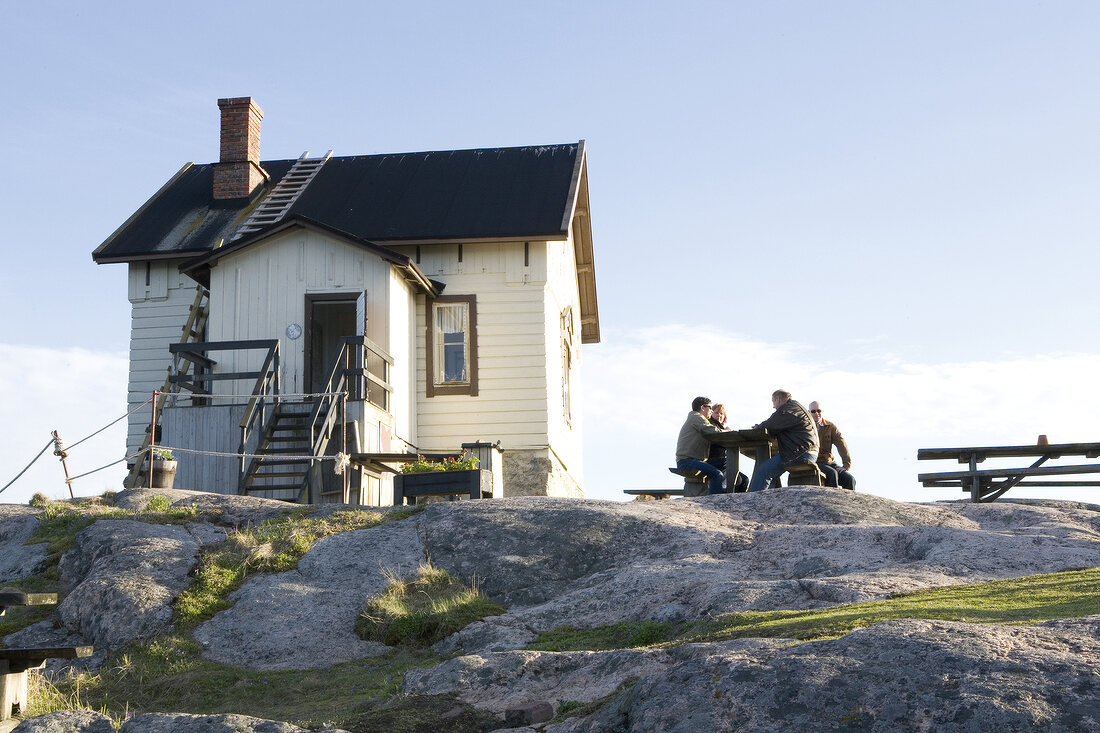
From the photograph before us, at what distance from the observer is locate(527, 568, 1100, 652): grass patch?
698cm

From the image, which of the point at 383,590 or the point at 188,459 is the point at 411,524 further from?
the point at 188,459

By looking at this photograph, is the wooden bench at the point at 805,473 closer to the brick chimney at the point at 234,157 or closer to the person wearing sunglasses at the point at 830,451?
the person wearing sunglasses at the point at 830,451

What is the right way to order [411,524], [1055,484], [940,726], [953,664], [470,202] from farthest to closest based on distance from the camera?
1. [470,202]
2. [1055,484]
3. [411,524]
4. [953,664]
5. [940,726]

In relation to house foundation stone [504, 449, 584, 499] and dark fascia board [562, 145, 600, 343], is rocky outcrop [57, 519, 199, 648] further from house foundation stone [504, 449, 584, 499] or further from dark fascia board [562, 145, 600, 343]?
dark fascia board [562, 145, 600, 343]

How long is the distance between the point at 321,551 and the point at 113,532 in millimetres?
2233

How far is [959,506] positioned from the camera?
13.6 metres

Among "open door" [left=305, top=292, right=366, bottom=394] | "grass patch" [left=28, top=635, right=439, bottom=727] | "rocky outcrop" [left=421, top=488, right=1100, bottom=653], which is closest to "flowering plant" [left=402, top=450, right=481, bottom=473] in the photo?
"rocky outcrop" [left=421, top=488, right=1100, bottom=653]

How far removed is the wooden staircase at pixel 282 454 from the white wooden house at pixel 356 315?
1.9 inches

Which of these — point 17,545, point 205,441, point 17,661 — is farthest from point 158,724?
point 205,441

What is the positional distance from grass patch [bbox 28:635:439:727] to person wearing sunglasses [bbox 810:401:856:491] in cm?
836

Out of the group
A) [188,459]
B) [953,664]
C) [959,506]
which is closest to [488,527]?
[959,506]

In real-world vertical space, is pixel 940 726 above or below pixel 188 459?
below

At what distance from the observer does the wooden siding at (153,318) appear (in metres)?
22.5

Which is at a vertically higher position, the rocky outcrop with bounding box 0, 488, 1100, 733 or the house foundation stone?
the house foundation stone
